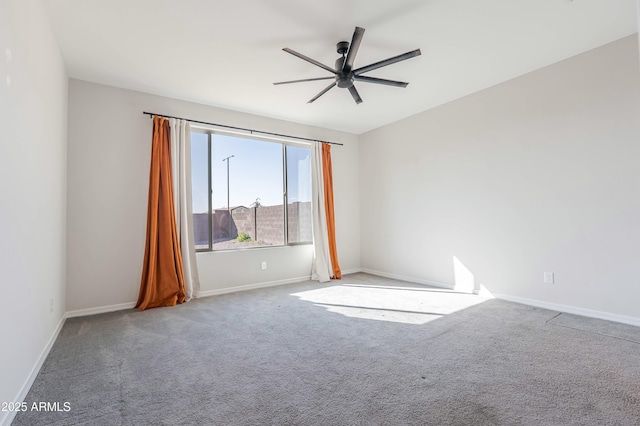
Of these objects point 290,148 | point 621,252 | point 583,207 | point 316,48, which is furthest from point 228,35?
point 621,252

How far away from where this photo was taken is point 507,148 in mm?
3713

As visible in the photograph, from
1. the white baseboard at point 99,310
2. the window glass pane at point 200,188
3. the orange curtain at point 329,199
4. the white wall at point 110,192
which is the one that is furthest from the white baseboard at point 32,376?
the orange curtain at point 329,199

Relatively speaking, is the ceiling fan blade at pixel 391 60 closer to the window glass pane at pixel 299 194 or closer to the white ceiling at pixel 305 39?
the white ceiling at pixel 305 39

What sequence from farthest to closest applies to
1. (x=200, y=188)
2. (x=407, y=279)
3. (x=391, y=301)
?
1. (x=407, y=279)
2. (x=200, y=188)
3. (x=391, y=301)

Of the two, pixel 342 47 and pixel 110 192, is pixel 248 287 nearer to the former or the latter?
pixel 110 192

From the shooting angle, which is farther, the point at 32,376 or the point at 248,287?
the point at 248,287

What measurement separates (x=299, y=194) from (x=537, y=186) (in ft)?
11.3

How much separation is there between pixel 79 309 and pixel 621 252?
5702 millimetres

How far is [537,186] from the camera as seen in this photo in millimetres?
3445

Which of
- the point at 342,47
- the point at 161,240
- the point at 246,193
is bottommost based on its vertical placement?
the point at 161,240

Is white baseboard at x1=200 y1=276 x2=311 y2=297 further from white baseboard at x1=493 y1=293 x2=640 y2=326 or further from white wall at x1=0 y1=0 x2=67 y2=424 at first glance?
white baseboard at x1=493 y1=293 x2=640 y2=326

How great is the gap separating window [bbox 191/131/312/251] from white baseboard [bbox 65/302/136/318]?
106 cm

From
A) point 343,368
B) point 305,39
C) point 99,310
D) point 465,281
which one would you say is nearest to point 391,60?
point 305,39

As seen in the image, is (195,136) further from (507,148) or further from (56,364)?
(507,148)
